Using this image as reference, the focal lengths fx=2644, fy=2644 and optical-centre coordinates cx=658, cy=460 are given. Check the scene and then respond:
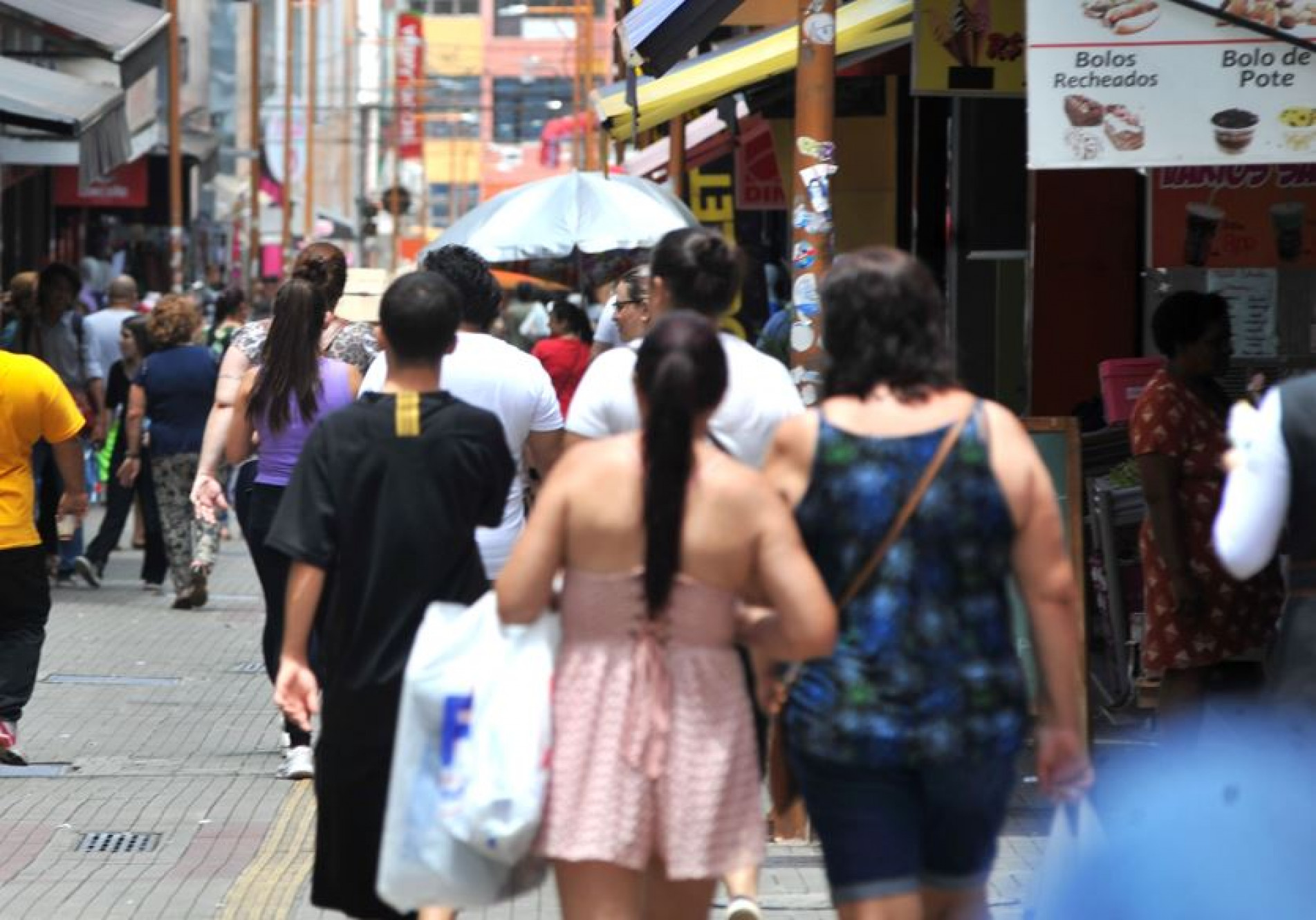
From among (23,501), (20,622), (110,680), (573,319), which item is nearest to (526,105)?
(573,319)

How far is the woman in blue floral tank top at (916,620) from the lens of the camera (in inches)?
190

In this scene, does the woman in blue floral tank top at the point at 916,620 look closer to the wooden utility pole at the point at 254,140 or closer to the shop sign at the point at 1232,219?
the shop sign at the point at 1232,219

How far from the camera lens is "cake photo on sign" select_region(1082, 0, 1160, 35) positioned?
771 cm

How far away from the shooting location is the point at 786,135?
1457 cm

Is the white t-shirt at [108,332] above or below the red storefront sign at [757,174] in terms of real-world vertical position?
below

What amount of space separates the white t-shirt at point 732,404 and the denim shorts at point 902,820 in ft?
5.21

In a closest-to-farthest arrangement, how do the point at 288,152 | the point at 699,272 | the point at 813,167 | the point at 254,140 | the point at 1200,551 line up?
1. the point at 699,272
2. the point at 1200,551
3. the point at 813,167
4. the point at 254,140
5. the point at 288,152

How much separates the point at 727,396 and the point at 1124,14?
7.04 feet

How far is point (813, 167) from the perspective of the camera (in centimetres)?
Result: 852

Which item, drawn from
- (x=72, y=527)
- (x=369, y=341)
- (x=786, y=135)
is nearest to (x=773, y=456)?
(x=369, y=341)

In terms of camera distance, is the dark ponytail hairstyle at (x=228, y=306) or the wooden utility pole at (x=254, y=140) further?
the wooden utility pole at (x=254, y=140)

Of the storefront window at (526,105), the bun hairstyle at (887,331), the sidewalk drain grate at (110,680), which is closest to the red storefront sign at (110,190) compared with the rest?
the sidewalk drain grate at (110,680)

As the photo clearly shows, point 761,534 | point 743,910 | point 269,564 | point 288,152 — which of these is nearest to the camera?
point 761,534

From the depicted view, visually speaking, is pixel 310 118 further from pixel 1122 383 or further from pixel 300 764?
pixel 300 764
